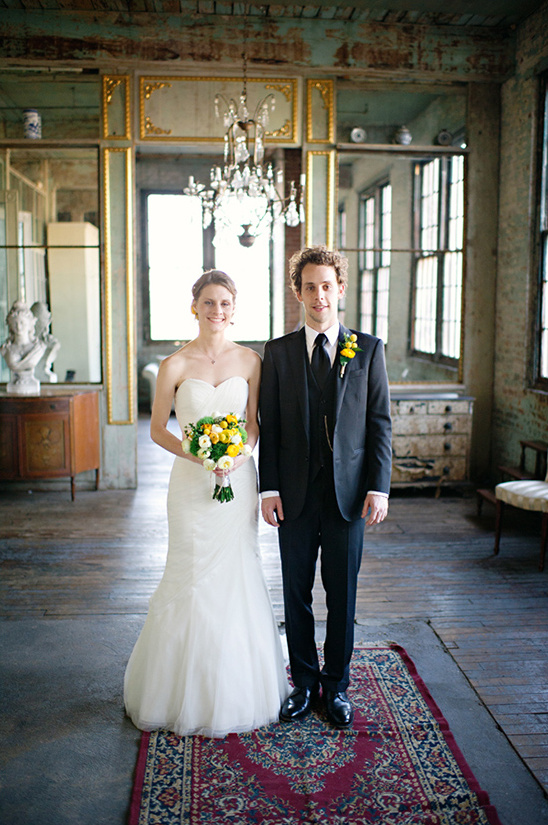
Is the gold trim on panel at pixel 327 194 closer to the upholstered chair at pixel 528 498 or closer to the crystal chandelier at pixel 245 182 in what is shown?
the crystal chandelier at pixel 245 182

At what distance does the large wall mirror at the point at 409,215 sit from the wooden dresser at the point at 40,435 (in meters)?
3.13

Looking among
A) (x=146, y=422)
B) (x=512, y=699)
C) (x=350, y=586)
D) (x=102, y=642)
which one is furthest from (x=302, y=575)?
(x=146, y=422)

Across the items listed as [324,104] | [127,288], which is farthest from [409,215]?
[127,288]

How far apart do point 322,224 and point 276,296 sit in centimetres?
588

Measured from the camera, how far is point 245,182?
5773mm

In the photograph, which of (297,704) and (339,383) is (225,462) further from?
(297,704)

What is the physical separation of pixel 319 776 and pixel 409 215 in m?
6.87

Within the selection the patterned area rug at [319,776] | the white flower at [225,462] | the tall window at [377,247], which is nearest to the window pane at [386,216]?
the tall window at [377,247]

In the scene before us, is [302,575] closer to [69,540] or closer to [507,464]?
[69,540]

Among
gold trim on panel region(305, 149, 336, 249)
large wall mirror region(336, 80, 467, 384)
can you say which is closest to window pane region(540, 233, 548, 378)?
large wall mirror region(336, 80, 467, 384)

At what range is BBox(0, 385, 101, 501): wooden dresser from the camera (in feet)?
21.3

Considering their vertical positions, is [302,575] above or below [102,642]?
above

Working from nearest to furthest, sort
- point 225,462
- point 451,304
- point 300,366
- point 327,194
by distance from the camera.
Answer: point 225,462
point 300,366
point 327,194
point 451,304

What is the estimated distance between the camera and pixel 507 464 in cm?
702
